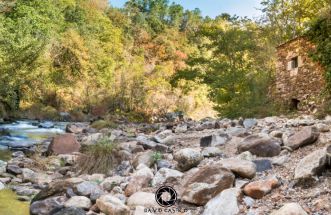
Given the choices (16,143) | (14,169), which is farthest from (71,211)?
(16,143)

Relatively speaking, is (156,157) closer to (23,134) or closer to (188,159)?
(188,159)

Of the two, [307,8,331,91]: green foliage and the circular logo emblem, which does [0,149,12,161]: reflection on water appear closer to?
the circular logo emblem

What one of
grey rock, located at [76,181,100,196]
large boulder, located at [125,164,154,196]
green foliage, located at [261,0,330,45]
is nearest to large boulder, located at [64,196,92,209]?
grey rock, located at [76,181,100,196]

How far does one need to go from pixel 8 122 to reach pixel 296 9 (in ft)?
43.1

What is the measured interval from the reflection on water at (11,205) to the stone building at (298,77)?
25.9 feet

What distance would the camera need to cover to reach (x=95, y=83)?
24375 millimetres

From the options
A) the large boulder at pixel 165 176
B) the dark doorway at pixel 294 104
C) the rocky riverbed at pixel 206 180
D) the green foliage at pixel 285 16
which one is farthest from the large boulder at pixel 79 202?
the green foliage at pixel 285 16

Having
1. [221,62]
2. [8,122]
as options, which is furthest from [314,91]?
[8,122]

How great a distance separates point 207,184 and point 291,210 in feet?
3.38

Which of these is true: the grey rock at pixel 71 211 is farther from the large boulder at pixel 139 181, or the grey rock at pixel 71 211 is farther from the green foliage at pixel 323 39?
the green foliage at pixel 323 39

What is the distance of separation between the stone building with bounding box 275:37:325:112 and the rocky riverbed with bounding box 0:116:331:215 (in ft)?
14.1

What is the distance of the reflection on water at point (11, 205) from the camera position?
165 inches

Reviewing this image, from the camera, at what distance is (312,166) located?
3.43 metres

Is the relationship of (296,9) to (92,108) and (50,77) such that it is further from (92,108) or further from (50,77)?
(50,77)
